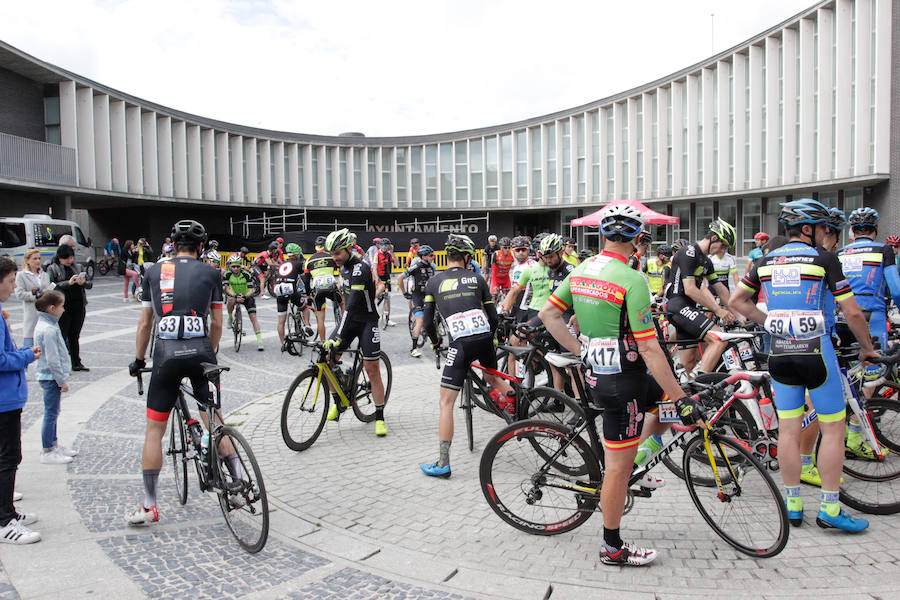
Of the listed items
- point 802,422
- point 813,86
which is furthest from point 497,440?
point 813,86

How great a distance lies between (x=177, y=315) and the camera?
4.16m

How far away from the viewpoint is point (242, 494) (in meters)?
3.88

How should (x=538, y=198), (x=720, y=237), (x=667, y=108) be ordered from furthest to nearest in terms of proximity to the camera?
(x=538, y=198), (x=667, y=108), (x=720, y=237)

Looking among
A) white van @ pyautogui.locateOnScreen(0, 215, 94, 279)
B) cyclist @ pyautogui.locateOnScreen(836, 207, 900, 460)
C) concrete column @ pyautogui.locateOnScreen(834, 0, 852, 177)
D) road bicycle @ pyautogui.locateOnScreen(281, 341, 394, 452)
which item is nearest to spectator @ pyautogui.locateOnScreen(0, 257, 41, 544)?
road bicycle @ pyautogui.locateOnScreen(281, 341, 394, 452)

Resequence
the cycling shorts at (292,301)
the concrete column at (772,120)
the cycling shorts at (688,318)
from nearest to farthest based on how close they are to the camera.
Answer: the cycling shorts at (688,318), the cycling shorts at (292,301), the concrete column at (772,120)

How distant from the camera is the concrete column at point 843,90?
25.2m

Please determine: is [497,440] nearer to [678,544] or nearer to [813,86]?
[678,544]

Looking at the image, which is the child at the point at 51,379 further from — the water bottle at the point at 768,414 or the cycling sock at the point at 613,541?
the water bottle at the point at 768,414

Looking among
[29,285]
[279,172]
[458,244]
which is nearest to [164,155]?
[279,172]

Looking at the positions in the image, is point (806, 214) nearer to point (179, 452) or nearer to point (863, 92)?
point (179, 452)

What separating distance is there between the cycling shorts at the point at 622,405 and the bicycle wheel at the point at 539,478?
364 mm

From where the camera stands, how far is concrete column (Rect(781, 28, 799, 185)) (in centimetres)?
2784

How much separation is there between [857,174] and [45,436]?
1106 inches

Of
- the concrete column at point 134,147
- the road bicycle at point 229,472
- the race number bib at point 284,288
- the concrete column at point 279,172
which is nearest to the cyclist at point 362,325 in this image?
the road bicycle at point 229,472
